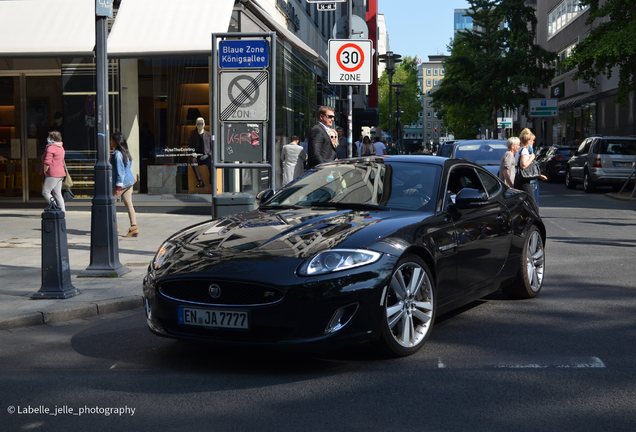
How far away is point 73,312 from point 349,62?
24.7ft

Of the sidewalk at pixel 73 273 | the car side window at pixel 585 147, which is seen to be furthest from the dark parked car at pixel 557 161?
the sidewalk at pixel 73 273

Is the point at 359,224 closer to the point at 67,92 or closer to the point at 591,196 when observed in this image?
the point at 67,92

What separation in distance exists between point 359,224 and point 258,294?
0.97 meters

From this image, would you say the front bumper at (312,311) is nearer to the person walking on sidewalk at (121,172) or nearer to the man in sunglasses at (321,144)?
the man in sunglasses at (321,144)

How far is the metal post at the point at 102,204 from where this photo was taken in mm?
8492

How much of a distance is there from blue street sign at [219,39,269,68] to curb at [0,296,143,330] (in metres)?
3.63

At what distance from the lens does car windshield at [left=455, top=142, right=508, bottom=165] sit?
15992mm

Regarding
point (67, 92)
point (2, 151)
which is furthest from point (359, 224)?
point (2, 151)

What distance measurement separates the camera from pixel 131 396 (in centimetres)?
438

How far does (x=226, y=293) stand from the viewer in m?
4.75

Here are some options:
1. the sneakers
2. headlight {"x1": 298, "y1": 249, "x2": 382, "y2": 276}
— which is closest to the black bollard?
headlight {"x1": 298, "y1": 249, "x2": 382, "y2": 276}

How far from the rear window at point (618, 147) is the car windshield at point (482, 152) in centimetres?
993

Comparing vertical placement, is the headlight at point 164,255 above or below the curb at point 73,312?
above


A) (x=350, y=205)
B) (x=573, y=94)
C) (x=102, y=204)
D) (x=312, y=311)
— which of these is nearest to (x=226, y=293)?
(x=312, y=311)
